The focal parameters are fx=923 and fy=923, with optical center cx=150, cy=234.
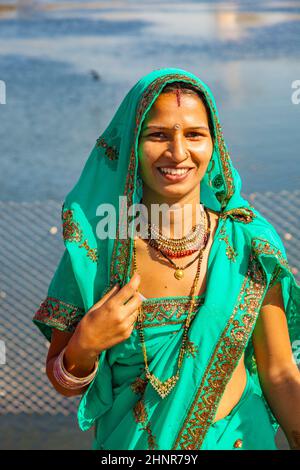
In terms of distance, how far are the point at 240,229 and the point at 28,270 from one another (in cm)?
363

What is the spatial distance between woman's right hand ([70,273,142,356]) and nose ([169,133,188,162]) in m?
0.28

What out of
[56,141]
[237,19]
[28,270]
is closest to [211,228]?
[28,270]

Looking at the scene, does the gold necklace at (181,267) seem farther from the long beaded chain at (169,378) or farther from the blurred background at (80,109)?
the blurred background at (80,109)

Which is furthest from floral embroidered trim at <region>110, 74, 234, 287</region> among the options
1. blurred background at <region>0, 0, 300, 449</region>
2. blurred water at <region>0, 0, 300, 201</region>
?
blurred water at <region>0, 0, 300, 201</region>

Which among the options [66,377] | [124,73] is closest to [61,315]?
[66,377]

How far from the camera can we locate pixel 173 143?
207 cm

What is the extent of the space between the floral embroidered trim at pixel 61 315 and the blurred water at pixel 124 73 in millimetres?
6161

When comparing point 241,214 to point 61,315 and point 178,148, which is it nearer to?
point 178,148

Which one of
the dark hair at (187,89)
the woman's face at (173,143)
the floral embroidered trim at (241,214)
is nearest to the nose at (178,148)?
the woman's face at (173,143)

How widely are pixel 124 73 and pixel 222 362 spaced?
12710 mm

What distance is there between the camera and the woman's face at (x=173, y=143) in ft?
6.81

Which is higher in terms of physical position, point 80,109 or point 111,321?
point 111,321

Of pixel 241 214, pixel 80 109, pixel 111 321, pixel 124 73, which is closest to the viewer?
pixel 111 321

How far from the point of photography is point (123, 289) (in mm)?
2064
